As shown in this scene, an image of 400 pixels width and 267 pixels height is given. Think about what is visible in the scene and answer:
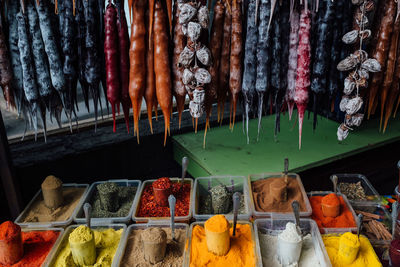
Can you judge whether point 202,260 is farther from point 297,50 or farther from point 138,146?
point 138,146

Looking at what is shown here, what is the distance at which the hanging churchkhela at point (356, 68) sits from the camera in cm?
150

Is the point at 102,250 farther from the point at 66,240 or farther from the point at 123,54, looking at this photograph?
the point at 123,54

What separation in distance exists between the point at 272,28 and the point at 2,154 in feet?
4.99

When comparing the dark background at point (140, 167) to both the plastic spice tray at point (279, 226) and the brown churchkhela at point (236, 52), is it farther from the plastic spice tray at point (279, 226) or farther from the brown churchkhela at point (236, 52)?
the brown churchkhela at point (236, 52)

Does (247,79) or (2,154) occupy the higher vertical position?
(247,79)

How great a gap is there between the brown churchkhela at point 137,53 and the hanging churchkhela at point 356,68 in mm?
930

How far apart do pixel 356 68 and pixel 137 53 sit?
3.41ft

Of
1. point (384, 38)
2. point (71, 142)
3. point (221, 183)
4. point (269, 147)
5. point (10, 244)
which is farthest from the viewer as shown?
→ point (269, 147)

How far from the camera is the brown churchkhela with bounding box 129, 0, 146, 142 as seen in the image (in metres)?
1.45

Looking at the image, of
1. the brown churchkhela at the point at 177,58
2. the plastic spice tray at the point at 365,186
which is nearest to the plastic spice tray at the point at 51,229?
the brown churchkhela at the point at 177,58

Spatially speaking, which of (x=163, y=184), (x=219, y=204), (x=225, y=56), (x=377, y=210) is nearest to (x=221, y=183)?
(x=219, y=204)

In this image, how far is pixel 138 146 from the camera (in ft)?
8.61

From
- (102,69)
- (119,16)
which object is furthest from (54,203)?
(119,16)

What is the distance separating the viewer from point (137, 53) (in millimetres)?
1475
